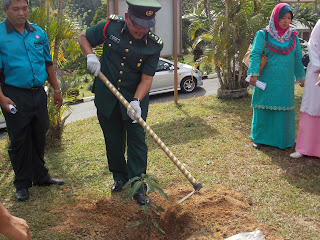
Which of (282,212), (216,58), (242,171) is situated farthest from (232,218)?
(216,58)

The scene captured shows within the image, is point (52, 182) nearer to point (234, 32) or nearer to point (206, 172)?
point (206, 172)

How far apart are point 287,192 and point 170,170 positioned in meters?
1.45

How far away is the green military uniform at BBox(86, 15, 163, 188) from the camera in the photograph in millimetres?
3773

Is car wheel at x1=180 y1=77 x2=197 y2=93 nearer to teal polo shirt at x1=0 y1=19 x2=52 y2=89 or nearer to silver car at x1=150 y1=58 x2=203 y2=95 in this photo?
silver car at x1=150 y1=58 x2=203 y2=95

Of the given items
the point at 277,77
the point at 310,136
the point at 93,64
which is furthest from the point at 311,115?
the point at 93,64

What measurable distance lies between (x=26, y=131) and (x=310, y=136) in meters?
3.58

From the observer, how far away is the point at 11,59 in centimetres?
379

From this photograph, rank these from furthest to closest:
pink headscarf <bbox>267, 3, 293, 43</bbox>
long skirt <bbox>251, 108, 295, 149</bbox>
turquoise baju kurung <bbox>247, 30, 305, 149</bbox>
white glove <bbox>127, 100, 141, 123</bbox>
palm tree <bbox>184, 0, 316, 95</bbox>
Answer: palm tree <bbox>184, 0, 316, 95</bbox> < long skirt <bbox>251, 108, 295, 149</bbox> < turquoise baju kurung <bbox>247, 30, 305, 149</bbox> < pink headscarf <bbox>267, 3, 293, 43</bbox> < white glove <bbox>127, 100, 141, 123</bbox>

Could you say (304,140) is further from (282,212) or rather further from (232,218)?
(232,218)

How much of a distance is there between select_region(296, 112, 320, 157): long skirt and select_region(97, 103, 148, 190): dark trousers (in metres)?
2.40

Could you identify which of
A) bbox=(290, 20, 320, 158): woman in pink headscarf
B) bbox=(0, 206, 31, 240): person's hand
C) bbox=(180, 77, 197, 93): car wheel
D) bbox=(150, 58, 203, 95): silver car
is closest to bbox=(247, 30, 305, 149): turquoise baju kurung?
bbox=(290, 20, 320, 158): woman in pink headscarf

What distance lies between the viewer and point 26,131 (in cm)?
405

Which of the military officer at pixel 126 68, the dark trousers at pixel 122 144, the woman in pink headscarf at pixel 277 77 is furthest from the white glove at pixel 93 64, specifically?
the woman in pink headscarf at pixel 277 77

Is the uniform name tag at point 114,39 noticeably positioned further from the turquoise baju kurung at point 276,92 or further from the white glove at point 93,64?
the turquoise baju kurung at point 276,92
